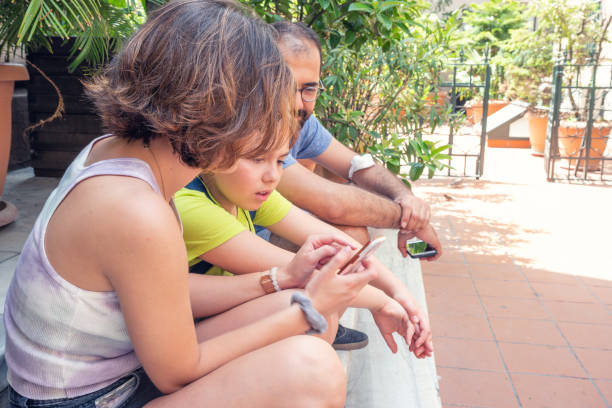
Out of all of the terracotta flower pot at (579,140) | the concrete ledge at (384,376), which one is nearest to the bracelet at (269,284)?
the concrete ledge at (384,376)

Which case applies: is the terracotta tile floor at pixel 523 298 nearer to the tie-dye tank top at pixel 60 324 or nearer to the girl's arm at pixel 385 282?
the girl's arm at pixel 385 282

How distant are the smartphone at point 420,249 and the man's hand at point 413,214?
11 centimetres

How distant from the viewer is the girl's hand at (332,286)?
131cm

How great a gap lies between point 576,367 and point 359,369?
1455 millimetres

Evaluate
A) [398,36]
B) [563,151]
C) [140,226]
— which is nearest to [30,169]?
[398,36]

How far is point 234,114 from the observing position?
1081mm

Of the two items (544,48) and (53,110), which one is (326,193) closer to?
(53,110)

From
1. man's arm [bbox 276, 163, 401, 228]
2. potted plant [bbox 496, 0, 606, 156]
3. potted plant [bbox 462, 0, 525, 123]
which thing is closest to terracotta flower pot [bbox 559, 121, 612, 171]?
potted plant [bbox 496, 0, 606, 156]

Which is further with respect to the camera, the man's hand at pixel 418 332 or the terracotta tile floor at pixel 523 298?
the terracotta tile floor at pixel 523 298

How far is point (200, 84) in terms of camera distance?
1043 mm

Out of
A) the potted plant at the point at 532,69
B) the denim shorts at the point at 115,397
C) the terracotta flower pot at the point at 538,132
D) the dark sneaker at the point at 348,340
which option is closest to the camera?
the denim shorts at the point at 115,397

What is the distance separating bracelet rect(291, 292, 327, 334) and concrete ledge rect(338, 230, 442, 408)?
75 centimetres

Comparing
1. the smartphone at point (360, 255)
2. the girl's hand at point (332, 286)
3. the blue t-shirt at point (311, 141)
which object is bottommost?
the girl's hand at point (332, 286)

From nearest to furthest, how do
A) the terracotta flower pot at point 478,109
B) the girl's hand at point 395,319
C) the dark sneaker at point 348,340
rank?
the girl's hand at point 395,319
the dark sneaker at point 348,340
the terracotta flower pot at point 478,109
